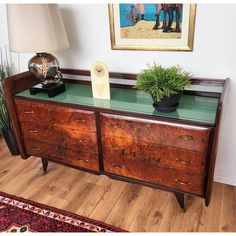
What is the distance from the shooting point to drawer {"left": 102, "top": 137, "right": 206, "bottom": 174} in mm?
1361

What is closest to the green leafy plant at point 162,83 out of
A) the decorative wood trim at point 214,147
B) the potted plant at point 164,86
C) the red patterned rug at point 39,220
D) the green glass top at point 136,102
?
the potted plant at point 164,86

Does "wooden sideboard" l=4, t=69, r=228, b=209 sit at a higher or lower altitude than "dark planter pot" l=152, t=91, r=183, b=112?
lower

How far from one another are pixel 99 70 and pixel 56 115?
42cm

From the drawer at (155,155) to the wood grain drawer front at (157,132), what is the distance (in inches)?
1.3

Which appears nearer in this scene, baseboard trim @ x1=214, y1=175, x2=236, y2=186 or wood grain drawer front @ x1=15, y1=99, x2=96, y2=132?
wood grain drawer front @ x1=15, y1=99, x2=96, y2=132

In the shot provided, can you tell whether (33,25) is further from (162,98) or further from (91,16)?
(162,98)

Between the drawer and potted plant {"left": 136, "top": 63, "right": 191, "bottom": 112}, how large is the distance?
9.6 inches

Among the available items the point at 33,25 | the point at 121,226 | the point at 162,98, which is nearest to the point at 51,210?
the point at 121,226

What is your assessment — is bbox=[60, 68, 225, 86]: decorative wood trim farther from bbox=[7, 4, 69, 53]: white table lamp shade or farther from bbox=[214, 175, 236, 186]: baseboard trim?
bbox=[214, 175, 236, 186]: baseboard trim

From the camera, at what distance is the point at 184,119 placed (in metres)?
1.32

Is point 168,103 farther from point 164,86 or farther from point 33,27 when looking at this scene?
point 33,27

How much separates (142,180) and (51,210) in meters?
0.68

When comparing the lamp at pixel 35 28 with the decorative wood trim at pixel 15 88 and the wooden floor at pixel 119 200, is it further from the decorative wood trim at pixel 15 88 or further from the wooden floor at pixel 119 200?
the wooden floor at pixel 119 200

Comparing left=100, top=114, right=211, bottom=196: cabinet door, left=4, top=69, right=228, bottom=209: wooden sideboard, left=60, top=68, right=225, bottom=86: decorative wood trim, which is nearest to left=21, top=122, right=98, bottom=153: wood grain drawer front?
left=4, top=69, right=228, bottom=209: wooden sideboard
